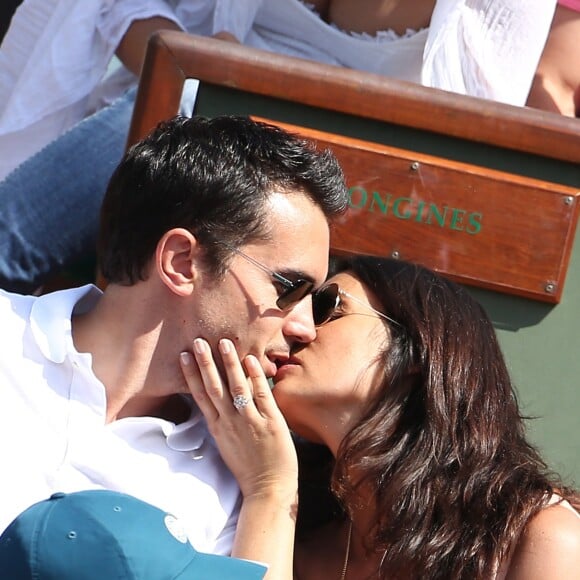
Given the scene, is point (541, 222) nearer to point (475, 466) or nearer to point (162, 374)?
point (475, 466)

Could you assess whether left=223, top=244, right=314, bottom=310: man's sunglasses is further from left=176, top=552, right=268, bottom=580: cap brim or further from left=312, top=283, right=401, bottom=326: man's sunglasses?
left=176, top=552, right=268, bottom=580: cap brim

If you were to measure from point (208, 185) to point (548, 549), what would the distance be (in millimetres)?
941

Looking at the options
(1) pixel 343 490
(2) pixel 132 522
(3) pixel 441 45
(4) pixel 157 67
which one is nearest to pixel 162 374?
(1) pixel 343 490

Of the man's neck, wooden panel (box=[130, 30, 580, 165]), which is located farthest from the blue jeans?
the man's neck

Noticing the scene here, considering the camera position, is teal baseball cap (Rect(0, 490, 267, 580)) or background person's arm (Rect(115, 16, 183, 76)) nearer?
teal baseball cap (Rect(0, 490, 267, 580))

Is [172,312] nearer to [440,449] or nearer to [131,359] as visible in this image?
[131,359]

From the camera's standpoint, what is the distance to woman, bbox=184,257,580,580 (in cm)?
234

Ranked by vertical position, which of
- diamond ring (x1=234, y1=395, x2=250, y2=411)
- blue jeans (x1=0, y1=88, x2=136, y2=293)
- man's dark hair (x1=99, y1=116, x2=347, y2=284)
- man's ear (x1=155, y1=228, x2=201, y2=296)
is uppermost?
man's dark hair (x1=99, y1=116, x2=347, y2=284)

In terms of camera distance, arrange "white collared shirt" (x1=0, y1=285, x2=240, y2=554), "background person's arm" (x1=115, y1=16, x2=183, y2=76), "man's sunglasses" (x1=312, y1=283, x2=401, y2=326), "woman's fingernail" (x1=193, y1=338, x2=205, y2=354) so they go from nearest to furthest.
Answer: "white collared shirt" (x1=0, y1=285, x2=240, y2=554)
"woman's fingernail" (x1=193, y1=338, x2=205, y2=354)
"man's sunglasses" (x1=312, y1=283, x2=401, y2=326)
"background person's arm" (x1=115, y1=16, x2=183, y2=76)

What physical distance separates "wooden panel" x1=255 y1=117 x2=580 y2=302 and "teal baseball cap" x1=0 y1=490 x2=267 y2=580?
1145 millimetres

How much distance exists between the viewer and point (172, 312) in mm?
2346

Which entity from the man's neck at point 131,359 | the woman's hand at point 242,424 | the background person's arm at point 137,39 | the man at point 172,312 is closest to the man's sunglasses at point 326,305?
the man at point 172,312

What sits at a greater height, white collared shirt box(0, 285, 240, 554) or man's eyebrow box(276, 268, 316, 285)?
man's eyebrow box(276, 268, 316, 285)

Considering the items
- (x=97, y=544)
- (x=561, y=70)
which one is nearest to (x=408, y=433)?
(x=97, y=544)
